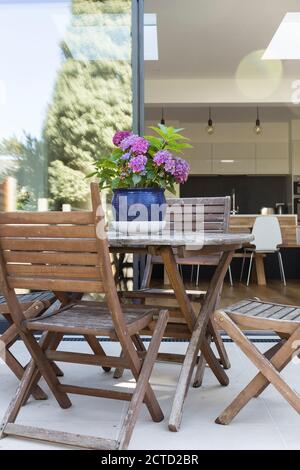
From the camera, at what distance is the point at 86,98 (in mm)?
3711

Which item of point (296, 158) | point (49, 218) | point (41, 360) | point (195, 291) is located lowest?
point (41, 360)

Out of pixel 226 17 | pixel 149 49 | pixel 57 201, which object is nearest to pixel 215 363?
pixel 57 201

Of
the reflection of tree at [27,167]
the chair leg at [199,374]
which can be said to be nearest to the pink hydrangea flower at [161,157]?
the chair leg at [199,374]

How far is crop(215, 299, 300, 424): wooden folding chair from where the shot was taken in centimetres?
169

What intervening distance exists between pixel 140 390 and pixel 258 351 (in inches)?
17.1

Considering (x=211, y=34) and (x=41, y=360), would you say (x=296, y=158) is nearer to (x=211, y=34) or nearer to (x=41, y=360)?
(x=211, y=34)

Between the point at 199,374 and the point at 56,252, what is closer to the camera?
the point at 56,252

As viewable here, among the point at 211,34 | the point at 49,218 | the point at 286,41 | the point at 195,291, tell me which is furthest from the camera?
the point at 286,41

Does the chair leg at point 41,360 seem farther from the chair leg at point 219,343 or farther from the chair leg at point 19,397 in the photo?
the chair leg at point 219,343

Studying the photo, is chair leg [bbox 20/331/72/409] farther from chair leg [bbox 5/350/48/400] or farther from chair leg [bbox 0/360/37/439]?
chair leg [bbox 5/350/48/400]

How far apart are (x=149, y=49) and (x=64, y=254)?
15.8 ft

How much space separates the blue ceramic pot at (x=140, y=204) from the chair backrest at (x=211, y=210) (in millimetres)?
677

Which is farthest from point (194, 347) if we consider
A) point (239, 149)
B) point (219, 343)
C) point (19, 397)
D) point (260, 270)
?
point (239, 149)

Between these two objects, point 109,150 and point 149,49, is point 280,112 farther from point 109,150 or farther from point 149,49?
point 109,150
